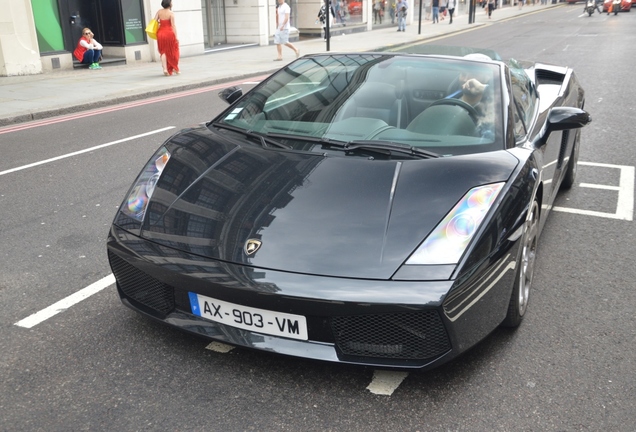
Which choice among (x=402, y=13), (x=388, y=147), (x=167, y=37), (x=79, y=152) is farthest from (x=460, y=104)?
(x=402, y=13)

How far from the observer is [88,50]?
16172 millimetres

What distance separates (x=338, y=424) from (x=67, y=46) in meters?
15.8

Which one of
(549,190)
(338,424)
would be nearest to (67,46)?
(549,190)

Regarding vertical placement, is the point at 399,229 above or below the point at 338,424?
above

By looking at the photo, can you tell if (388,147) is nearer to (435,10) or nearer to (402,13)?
(402,13)

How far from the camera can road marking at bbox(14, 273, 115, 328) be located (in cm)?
348

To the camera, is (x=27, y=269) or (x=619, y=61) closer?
(x=27, y=269)

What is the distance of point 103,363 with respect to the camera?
119 inches

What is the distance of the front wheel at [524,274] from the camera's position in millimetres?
3191

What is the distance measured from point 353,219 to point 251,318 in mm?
626

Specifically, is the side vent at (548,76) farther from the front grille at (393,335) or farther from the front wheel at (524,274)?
the front grille at (393,335)

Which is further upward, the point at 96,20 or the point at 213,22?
the point at 96,20

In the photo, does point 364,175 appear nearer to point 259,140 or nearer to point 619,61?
point 259,140

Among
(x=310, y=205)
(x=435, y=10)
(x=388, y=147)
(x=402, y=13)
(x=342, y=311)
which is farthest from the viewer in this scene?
(x=435, y=10)
